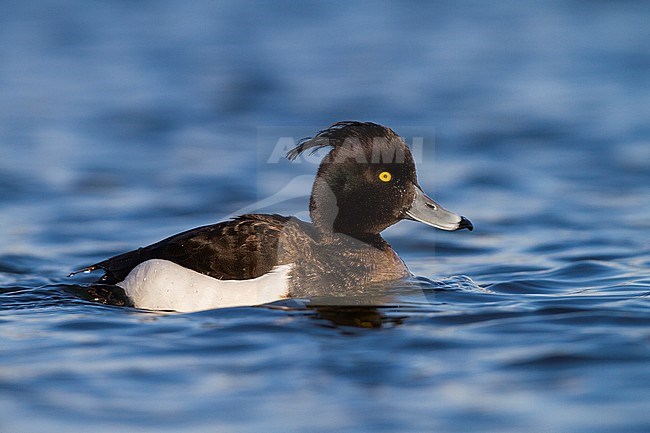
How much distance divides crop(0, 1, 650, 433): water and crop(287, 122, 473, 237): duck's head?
0.56 meters

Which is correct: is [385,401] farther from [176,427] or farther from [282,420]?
[176,427]

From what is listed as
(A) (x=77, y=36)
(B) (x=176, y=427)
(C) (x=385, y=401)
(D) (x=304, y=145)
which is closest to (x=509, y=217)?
(D) (x=304, y=145)

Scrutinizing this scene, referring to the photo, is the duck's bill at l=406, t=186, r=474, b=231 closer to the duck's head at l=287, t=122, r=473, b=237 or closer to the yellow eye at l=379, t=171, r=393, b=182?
the duck's head at l=287, t=122, r=473, b=237

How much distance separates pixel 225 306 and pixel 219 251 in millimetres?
369

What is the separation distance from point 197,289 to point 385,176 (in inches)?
62.5

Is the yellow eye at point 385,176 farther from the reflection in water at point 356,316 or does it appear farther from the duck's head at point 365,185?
the reflection in water at point 356,316

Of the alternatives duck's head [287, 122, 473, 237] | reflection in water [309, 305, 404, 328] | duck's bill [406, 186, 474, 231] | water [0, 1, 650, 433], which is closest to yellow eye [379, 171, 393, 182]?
duck's head [287, 122, 473, 237]

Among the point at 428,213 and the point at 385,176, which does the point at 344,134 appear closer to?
the point at 385,176

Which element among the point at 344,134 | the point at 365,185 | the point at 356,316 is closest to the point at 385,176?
the point at 365,185

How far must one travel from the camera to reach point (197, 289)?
7.22m

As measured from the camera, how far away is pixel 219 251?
7250mm

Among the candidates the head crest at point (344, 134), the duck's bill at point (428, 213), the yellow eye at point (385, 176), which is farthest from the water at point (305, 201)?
the head crest at point (344, 134)

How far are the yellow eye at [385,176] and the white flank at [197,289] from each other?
1.00 m

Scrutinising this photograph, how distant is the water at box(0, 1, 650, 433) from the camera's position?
19.2 ft
